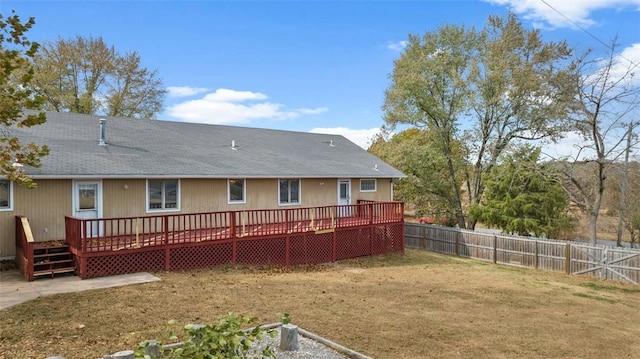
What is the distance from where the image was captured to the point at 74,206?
490 inches

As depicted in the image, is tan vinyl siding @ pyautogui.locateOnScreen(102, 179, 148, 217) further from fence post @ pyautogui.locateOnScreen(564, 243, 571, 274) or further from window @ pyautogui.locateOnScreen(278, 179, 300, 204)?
fence post @ pyautogui.locateOnScreen(564, 243, 571, 274)

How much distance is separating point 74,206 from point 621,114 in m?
21.1

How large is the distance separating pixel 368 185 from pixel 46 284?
46.5 feet

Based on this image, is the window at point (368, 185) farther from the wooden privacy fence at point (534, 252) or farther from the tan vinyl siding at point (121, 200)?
the wooden privacy fence at point (534, 252)

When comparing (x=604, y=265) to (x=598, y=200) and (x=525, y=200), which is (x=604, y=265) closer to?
(x=598, y=200)

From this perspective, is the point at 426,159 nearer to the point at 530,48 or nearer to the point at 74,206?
the point at 530,48

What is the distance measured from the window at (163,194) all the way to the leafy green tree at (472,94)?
16.9 metres

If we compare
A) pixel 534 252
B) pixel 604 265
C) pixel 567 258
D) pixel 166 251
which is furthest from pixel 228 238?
Answer: pixel 604 265

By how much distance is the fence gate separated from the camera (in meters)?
14.7

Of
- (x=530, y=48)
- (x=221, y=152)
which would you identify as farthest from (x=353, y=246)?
(x=530, y=48)

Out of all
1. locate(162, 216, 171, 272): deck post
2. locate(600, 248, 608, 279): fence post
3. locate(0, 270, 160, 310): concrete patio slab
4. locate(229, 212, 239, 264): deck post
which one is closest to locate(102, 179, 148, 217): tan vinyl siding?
locate(162, 216, 171, 272): deck post

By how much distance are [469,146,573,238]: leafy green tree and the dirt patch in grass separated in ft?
27.6

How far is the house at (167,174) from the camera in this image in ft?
39.5

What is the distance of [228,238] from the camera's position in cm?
1308
